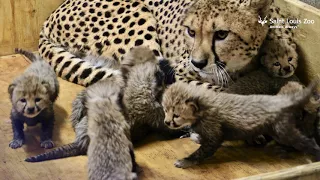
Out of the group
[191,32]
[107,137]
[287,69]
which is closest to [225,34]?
[191,32]

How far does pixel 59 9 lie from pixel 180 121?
1.16 m

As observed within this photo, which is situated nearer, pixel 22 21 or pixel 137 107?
pixel 137 107

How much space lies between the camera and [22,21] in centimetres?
294

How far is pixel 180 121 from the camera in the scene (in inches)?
78.4

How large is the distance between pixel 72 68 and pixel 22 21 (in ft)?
1.45

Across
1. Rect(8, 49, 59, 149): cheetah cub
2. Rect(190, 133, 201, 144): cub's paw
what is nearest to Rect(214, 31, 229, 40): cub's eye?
Rect(190, 133, 201, 144): cub's paw

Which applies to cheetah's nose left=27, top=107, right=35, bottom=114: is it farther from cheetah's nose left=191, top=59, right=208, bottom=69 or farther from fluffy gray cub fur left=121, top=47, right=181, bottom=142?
cheetah's nose left=191, top=59, right=208, bottom=69

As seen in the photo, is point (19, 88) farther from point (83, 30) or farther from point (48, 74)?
point (83, 30)

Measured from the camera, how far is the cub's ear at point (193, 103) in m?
1.97

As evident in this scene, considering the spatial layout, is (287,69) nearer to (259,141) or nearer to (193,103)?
(259,141)

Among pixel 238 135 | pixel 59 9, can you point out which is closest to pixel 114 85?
pixel 238 135

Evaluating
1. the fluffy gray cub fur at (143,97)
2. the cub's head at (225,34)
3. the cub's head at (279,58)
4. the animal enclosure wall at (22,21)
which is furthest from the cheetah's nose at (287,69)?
the animal enclosure wall at (22,21)

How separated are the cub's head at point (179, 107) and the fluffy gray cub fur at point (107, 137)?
0.14 metres

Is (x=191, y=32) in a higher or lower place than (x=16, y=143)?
higher
